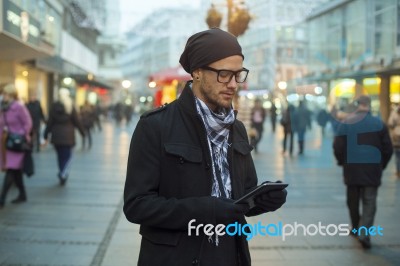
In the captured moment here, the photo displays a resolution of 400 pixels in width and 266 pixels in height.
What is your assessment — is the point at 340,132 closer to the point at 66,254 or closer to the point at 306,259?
the point at 306,259

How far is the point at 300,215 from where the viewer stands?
7582 millimetres

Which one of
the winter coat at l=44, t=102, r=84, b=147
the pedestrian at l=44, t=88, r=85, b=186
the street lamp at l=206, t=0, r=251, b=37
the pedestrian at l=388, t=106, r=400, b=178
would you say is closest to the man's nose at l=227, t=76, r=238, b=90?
the street lamp at l=206, t=0, r=251, b=37

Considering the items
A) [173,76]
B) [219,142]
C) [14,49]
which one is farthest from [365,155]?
[14,49]

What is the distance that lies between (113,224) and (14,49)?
1209 centimetres

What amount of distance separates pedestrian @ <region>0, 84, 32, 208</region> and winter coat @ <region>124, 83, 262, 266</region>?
6.28 meters

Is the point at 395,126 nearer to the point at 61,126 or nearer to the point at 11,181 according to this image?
the point at 61,126

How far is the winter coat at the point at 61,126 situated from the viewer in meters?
10.5

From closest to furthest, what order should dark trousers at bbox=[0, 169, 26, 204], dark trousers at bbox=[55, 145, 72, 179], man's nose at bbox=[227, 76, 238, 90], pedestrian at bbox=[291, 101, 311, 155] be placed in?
1. man's nose at bbox=[227, 76, 238, 90]
2. dark trousers at bbox=[0, 169, 26, 204]
3. dark trousers at bbox=[55, 145, 72, 179]
4. pedestrian at bbox=[291, 101, 311, 155]

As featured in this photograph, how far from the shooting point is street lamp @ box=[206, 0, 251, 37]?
34.4 feet

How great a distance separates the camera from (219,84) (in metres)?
2.32

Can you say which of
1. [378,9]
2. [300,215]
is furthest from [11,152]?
[378,9]

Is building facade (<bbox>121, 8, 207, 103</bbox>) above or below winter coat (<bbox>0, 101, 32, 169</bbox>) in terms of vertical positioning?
above

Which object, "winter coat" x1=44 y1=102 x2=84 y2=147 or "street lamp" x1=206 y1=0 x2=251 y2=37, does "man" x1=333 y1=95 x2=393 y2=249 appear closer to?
"street lamp" x1=206 y1=0 x2=251 y2=37

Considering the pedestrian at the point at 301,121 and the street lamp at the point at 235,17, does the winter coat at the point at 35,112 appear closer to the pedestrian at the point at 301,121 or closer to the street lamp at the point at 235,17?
the street lamp at the point at 235,17
